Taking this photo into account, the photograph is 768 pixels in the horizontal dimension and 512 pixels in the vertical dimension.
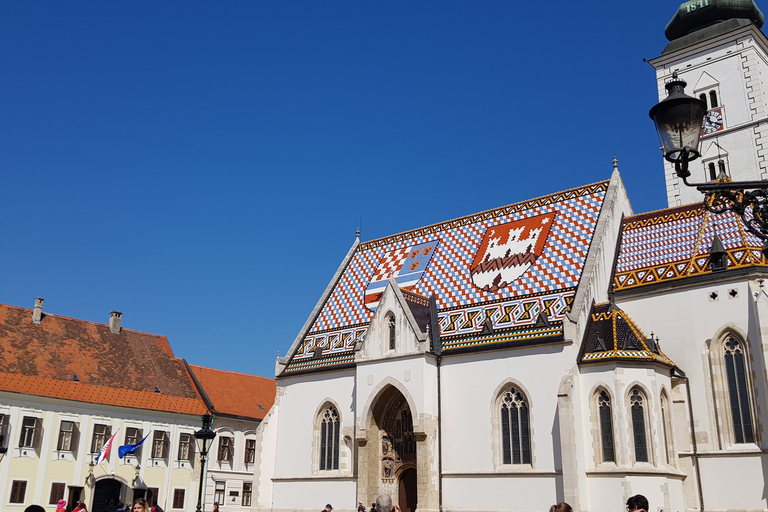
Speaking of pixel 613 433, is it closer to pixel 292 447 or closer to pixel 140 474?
pixel 292 447

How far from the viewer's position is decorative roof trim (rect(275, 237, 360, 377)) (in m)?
31.5

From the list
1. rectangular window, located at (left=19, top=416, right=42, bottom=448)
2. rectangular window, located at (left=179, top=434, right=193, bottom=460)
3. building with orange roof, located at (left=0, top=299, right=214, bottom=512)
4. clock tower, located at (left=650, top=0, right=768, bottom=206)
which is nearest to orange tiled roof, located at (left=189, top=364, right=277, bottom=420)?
building with orange roof, located at (left=0, top=299, right=214, bottom=512)

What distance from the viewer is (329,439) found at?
95.3 ft

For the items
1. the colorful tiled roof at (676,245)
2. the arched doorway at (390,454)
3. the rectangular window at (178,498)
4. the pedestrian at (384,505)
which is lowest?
the pedestrian at (384,505)

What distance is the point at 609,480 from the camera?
2150cm

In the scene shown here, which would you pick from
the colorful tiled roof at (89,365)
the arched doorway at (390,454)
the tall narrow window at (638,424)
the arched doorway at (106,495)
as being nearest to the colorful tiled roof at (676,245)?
the tall narrow window at (638,424)

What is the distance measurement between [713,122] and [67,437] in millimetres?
33608

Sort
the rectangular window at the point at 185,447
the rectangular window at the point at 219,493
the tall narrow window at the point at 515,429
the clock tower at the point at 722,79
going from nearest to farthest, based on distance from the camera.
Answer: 1. the tall narrow window at the point at 515,429
2. the clock tower at the point at 722,79
3. the rectangular window at the point at 185,447
4. the rectangular window at the point at 219,493

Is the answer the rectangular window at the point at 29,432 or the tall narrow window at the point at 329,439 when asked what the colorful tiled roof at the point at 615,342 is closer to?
the tall narrow window at the point at 329,439

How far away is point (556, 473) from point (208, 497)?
71.3 ft

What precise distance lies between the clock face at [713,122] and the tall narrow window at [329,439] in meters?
22.3

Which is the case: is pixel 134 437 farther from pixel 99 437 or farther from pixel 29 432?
pixel 29 432

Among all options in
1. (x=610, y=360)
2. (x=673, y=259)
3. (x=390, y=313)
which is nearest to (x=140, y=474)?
(x=390, y=313)

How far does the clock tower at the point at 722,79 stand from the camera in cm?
3347
